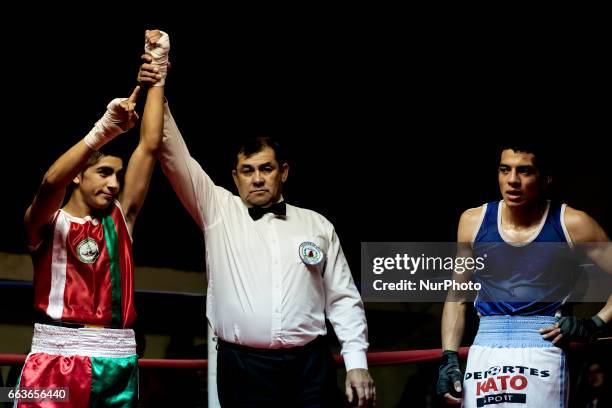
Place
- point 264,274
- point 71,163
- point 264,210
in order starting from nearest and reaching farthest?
1. point 71,163
2. point 264,274
3. point 264,210

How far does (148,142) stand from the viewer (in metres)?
2.44

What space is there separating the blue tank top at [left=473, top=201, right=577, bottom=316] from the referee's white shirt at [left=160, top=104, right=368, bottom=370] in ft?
1.40

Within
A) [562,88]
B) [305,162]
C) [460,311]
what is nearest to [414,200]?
[305,162]

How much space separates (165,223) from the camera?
5.23 meters

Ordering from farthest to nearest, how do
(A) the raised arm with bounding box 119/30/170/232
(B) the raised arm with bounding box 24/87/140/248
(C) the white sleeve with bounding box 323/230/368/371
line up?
(C) the white sleeve with bounding box 323/230/368/371 → (A) the raised arm with bounding box 119/30/170/232 → (B) the raised arm with bounding box 24/87/140/248

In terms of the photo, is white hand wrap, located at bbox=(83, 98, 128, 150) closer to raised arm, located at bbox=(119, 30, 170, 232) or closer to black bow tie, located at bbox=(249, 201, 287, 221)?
raised arm, located at bbox=(119, 30, 170, 232)

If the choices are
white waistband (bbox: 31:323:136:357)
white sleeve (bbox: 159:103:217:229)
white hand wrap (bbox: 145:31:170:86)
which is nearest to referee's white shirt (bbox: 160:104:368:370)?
white sleeve (bbox: 159:103:217:229)

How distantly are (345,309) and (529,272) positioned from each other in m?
0.59

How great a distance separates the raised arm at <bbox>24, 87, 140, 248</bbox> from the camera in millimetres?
2246

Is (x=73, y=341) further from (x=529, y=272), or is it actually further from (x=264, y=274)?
(x=529, y=272)

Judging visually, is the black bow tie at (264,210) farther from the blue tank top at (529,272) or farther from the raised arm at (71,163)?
the blue tank top at (529,272)

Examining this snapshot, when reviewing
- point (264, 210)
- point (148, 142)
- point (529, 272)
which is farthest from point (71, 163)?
point (529, 272)

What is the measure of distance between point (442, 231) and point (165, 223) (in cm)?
174

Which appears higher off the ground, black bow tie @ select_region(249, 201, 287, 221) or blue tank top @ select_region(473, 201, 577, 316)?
black bow tie @ select_region(249, 201, 287, 221)
